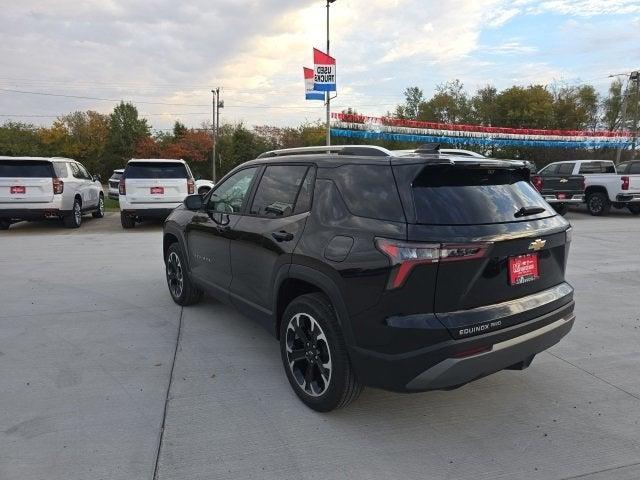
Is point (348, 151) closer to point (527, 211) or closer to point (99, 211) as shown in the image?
point (527, 211)

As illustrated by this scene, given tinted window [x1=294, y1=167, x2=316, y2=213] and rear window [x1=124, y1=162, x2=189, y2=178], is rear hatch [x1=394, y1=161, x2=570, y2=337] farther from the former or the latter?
rear window [x1=124, y1=162, x2=189, y2=178]

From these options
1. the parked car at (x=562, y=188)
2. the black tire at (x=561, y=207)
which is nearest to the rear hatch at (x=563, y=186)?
the parked car at (x=562, y=188)

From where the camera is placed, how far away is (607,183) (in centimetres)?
1547

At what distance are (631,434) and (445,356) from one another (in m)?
1.40

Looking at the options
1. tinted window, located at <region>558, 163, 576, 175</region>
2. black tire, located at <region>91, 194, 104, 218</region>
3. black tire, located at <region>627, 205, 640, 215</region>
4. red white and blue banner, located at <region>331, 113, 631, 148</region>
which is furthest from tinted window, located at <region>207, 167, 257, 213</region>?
red white and blue banner, located at <region>331, 113, 631, 148</region>

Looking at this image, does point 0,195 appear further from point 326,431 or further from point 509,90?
point 509,90

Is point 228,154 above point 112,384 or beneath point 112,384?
above

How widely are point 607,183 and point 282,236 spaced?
15263mm

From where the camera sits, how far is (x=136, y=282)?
6.62 metres

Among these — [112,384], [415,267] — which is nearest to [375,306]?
[415,267]

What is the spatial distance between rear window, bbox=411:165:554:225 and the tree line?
28448mm

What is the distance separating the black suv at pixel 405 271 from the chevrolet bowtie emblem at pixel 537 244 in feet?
0.04

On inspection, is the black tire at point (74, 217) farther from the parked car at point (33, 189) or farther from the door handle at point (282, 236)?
the door handle at point (282, 236)

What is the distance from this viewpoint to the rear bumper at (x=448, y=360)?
8.64 ft
